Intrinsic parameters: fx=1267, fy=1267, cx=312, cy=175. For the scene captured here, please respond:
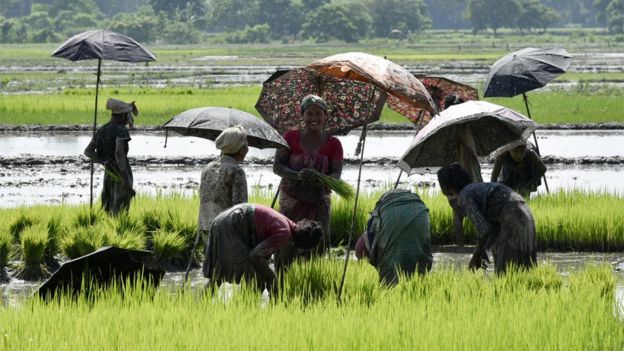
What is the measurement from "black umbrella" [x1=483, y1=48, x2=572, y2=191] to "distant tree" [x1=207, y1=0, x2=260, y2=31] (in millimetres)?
101222

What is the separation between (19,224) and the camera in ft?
38.0

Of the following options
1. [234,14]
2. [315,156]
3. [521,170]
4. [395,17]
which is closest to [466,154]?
[315,156]

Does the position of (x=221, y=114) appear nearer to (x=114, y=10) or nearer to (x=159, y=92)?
(x=159, y=92)

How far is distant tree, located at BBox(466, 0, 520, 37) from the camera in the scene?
4449 inches

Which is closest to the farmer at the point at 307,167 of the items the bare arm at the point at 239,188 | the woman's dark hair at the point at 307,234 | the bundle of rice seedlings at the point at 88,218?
the bare arm at the point at 239,188

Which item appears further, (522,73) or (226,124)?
(522,73)

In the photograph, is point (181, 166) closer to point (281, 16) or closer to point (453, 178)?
point (453, 178)

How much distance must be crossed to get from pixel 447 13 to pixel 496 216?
446 feet

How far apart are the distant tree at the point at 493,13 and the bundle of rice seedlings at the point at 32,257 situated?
10268 centimetres

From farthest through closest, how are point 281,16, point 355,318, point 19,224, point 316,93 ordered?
point 281,16
point 19,224
point 316,93
point 355,318

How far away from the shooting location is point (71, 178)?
18984mm

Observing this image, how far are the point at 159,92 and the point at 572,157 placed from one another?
18.0m

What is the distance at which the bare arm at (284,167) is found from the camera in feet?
28.2

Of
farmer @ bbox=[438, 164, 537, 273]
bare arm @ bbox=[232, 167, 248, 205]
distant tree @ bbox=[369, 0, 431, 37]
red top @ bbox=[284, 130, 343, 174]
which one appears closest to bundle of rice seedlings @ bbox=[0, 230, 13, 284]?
red top @ bbox=[284, 130, 343, 174]
